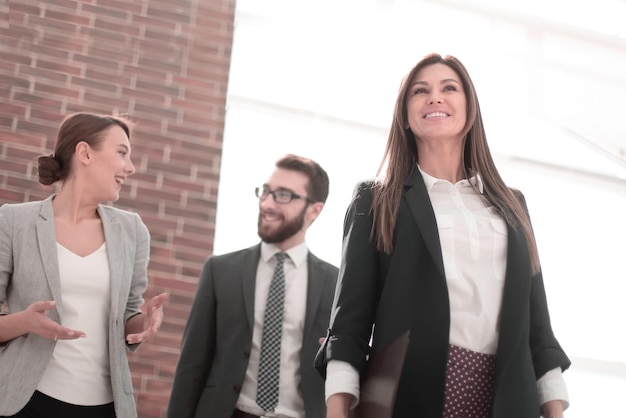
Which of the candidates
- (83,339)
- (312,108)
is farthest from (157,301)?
(312,108)

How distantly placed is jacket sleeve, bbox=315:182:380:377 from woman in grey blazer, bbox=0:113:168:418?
0.88m

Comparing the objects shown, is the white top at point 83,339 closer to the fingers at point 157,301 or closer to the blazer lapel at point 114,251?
the blazer lapel at point 114,251

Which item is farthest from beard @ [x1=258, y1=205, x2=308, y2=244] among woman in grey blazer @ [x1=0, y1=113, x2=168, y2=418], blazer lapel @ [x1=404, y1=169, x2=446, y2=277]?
blazer lapel @ [x1=404, y1=169, x2=446, y2=277]

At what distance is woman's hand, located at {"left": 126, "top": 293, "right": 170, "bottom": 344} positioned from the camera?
256 centimetres

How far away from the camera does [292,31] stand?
5773mm

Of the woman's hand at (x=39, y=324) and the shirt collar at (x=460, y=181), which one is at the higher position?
the shirt collar at (x=460, y=181)

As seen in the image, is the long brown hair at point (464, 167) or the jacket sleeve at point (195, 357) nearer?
the long brown hair at point (464, 167)

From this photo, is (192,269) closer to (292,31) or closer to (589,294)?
(292,31)

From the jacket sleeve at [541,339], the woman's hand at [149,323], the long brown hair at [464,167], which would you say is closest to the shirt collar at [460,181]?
the long brown hair at [464,167]

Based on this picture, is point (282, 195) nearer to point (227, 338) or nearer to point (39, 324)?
point (227, 338)

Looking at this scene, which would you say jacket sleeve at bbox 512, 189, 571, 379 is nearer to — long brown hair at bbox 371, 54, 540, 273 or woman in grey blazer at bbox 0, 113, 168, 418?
long brown hair at bbox 371, 54, 540, 273

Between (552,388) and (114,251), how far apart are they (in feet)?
5.14

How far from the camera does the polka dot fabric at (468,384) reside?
174cm

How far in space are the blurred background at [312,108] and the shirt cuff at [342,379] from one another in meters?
2.68
